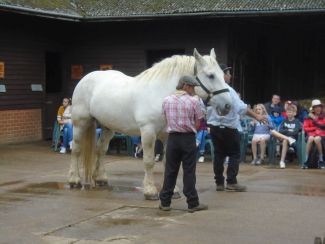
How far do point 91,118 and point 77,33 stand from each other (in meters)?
9.06

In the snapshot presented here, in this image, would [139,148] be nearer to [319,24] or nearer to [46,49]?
[46,49]

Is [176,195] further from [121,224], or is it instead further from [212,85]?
[121,224]

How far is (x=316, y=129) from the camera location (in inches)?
467

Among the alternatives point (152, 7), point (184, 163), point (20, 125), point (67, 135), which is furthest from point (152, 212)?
point (152, 7)

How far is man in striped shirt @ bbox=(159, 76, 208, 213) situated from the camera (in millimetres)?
Answer: 7406

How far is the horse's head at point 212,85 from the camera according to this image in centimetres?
806

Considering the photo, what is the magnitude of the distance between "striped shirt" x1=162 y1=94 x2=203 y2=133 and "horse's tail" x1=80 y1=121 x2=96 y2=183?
2336mm

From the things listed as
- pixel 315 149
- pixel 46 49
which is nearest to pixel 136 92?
pixel 315 149

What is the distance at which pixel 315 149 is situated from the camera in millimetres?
11734

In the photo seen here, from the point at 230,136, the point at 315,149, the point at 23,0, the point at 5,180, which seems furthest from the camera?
the point at 23,0

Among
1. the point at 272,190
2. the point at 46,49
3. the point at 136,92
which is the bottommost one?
the point at 272,190

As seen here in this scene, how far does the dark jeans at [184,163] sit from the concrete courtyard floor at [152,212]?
20 cm

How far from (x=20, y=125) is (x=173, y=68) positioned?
8748mm

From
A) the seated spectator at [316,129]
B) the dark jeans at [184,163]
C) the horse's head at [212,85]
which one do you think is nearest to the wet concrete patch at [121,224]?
the dark jeans at [184,163]
